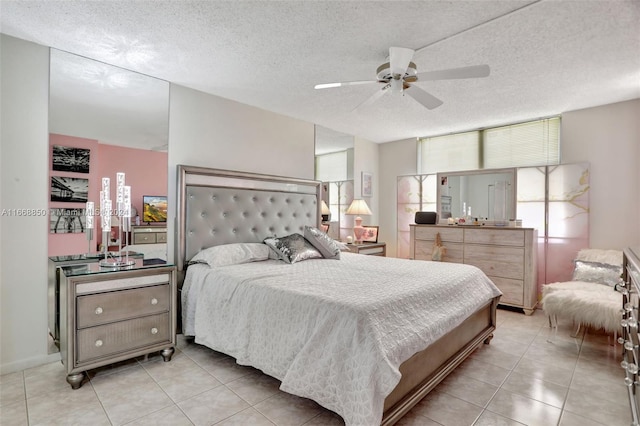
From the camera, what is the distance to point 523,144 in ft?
13.9

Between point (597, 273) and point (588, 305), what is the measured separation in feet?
2.79

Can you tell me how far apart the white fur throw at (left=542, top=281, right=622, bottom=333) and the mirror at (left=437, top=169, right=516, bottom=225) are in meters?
1.36

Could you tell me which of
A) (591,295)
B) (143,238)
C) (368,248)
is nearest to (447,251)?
(368,248)

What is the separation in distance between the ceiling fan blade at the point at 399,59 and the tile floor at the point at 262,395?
216 centimetres

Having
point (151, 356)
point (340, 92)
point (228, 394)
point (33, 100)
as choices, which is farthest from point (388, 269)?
point (33, 100)

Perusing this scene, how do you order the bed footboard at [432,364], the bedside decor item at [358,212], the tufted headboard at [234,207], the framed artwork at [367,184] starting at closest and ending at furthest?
the bed footboard at [432,364] → the tufted headboard at [234,207] → the bedside decor item at [358,212] → the framed artwork at [367,184]

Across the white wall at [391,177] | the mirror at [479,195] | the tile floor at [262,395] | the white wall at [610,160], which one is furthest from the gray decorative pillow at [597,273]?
the white wall at [391,177]

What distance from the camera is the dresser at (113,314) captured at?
2059 millimetres

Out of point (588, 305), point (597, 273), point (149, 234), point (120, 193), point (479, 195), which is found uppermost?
point (479, 195)

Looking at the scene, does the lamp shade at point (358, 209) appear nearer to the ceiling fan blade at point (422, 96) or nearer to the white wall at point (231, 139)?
the white wall at point (231, 139)

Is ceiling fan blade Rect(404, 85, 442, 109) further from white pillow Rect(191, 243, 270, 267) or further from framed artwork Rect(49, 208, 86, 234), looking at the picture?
framed artwork Rect(49, 208, 86, 234)

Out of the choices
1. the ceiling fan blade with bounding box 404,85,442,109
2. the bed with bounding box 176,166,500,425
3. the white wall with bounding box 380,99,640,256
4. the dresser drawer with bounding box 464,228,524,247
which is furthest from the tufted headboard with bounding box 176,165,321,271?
the white wall with bounding box 380,99,640,256

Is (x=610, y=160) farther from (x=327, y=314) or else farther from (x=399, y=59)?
(x=327, y=314)

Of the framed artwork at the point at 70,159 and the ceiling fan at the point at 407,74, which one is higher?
the ceiling fan at the point at 407,74
